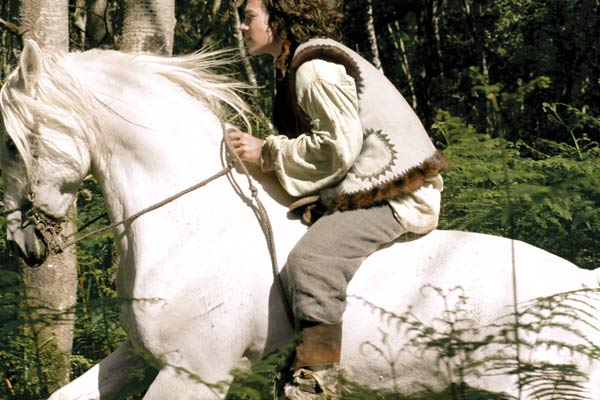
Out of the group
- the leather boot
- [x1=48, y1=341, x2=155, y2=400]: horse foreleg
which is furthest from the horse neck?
the leather boot

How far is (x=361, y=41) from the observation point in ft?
57.4

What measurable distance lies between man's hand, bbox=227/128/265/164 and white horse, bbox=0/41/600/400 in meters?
0.07

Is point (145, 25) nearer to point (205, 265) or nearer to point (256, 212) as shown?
point (256, 212)

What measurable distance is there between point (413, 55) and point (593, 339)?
16.5 metres

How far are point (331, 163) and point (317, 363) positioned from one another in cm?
84

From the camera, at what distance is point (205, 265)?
4.07 meters

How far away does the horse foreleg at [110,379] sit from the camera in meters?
4.27

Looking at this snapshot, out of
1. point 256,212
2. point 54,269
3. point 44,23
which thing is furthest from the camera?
point 54,269

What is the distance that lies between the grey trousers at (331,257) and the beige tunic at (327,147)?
0.13 metres

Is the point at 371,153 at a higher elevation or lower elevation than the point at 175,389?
higher

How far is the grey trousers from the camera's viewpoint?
3.98 meters

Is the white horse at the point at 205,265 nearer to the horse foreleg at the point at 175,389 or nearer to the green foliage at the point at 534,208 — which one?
the horse foreleg at the point at 175,389

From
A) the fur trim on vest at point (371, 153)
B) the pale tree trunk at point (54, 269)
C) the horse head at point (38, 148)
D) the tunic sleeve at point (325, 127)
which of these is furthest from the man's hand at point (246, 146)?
the pale tree trunk at point (54, 269)

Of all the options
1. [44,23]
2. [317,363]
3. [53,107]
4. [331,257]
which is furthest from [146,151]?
[44,23]
